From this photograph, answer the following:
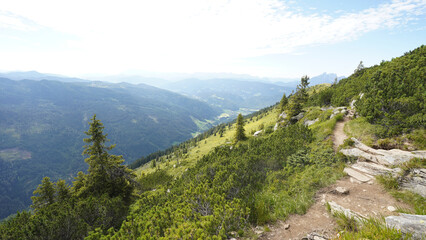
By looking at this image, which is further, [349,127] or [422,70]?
[349,127]

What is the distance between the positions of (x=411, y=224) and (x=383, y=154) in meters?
9.29

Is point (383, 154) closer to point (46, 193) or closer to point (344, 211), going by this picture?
point (344, 211)

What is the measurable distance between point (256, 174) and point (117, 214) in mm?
12463

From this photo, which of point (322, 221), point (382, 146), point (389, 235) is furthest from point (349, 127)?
point (389, 235)

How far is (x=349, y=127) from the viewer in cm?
2075

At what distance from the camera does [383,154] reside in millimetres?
13273

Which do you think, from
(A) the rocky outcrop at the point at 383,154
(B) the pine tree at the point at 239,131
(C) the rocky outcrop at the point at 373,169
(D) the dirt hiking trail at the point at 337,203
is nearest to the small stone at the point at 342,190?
(D) the dirt hiking trail at the point at 337,203

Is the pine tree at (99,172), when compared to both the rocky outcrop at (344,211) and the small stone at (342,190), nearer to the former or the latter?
the rocky outcrop at (344,211)

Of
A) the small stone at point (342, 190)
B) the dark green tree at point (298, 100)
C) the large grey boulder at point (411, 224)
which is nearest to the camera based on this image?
the large grey boulder at point (411, 224)

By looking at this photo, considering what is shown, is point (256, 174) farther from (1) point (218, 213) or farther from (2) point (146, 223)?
(2) point (146, 223)

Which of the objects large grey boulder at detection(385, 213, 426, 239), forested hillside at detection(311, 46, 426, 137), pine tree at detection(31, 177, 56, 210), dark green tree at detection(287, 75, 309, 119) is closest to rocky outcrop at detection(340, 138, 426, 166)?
forested hillside at detection(311, 46, 426, 137)

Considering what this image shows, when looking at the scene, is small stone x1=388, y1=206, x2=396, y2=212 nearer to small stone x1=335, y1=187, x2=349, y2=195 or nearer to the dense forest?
small stone x1=335, y1=187, x2=349, y2=195

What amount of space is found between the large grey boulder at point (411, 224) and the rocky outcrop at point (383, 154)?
7269 millimetres

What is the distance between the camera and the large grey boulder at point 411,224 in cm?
600
